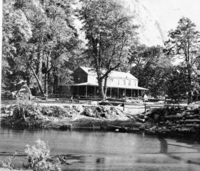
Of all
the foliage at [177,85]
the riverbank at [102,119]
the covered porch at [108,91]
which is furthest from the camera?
the covered porch at [108,91]

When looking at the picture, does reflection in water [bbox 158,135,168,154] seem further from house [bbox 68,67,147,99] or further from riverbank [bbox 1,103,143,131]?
house [bbox 68,67,147,99]

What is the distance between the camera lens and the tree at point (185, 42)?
3544 cm

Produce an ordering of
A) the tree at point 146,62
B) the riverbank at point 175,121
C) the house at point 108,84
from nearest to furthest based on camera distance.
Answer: the riverbank at point 175,121, the tree at point 146,62, the house at point 108,84

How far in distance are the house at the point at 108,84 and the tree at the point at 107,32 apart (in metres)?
7.45

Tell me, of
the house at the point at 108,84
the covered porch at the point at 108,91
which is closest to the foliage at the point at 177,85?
the house at the point at 108,84

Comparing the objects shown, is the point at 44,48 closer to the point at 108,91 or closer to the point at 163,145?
the point at 108,91

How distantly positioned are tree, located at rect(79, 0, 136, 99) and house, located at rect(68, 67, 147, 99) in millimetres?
7452

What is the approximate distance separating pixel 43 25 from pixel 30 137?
19361 millimetres

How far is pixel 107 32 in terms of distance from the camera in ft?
140

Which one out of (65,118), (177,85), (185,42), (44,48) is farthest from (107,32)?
(65,118)

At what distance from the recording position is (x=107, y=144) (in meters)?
21.6

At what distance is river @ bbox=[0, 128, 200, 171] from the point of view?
614 inches

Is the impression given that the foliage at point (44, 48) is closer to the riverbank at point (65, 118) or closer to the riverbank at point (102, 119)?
the riverbank at point (65, 118)

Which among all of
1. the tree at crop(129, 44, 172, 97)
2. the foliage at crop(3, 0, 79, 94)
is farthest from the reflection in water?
the tree at crop(129, 44, 172, 97)
